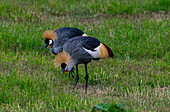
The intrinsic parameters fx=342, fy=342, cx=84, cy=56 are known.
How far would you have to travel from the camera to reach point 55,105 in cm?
513

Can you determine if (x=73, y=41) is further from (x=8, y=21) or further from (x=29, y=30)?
(x=8, y=21)

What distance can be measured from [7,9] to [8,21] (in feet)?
2.42

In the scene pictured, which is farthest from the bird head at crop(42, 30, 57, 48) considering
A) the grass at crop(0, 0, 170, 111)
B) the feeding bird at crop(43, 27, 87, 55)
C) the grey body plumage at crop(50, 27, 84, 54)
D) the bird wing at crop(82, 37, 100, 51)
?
the bird wing at crop(82, 37, 100, 51)

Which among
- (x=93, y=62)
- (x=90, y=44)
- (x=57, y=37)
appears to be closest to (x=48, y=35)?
(x=57, y=37)

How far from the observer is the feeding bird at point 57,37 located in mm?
7027

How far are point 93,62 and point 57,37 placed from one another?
42.7 inches

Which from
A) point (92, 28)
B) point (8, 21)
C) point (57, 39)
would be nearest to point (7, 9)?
point (8, 21)

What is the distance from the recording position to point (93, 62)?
7.80 metres

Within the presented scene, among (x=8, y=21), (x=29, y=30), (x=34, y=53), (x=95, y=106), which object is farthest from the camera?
(x=8, y=21)

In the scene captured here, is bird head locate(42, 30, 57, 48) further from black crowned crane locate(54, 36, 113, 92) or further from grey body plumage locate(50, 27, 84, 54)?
black crowned crane locate(54, 36, 113, 92)

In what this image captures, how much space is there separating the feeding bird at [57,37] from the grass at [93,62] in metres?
0.39

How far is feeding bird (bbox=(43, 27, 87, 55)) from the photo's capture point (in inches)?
277

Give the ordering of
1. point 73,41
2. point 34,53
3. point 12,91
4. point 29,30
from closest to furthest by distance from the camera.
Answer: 1. point 12,91
2. point 73,41
3. point 34,53
4. point 29,30

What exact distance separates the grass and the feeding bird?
1.29 ft
